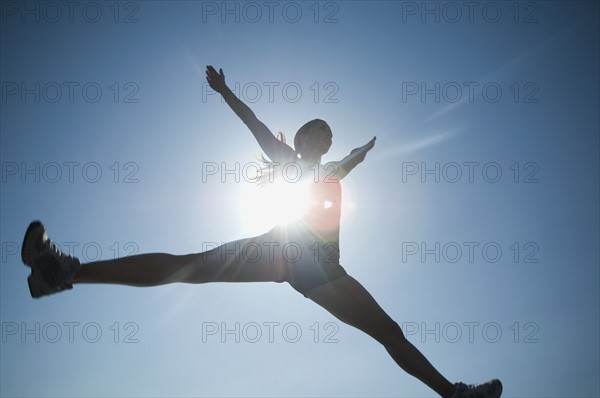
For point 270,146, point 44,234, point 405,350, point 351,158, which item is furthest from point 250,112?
point 405,350

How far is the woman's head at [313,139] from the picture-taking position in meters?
4.28

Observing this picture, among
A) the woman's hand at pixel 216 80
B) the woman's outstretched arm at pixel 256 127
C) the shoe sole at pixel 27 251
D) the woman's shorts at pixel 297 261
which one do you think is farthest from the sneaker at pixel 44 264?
the woman's hand at pixel 216 80

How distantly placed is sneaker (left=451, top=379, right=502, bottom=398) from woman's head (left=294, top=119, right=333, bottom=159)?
94.9 inches

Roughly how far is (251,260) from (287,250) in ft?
1.12

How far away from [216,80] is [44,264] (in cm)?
231

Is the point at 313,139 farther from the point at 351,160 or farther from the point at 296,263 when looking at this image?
the point at 296,263

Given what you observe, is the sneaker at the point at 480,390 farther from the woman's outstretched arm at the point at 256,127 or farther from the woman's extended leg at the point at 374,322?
the woman's outstretched arm at the point at 256,127

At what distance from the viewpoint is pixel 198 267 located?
127 inches

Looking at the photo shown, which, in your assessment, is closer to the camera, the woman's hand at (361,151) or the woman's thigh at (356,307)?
the woman's thigh at (356,307)

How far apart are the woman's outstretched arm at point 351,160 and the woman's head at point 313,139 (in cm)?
28

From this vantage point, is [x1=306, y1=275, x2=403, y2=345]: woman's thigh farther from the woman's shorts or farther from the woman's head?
the woman's head

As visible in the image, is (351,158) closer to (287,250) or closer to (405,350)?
(287,250)

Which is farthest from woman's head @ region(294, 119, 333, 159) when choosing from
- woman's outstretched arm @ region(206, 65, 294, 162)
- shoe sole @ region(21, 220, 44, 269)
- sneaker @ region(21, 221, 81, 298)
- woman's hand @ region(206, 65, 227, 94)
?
shoe sole @ region(21, 220, 44, 269)

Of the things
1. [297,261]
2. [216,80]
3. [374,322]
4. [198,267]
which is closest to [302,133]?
[216,80]
